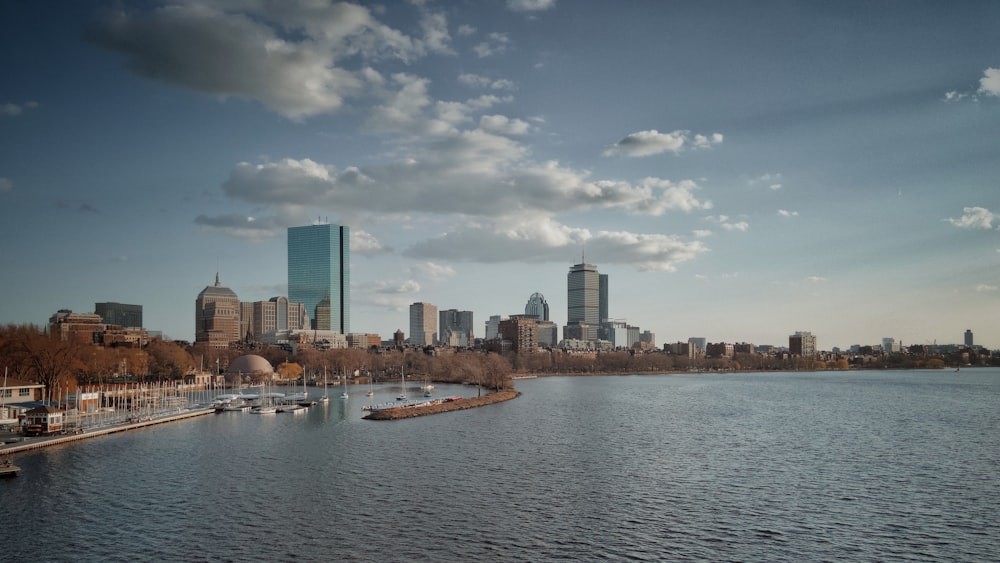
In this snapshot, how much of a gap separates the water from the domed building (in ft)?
337

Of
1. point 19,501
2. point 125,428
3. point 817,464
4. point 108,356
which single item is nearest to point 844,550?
point 817,464

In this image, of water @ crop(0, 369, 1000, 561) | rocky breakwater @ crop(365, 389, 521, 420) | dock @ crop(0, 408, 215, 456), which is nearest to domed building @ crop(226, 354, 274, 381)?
dock @ crop(0, 408, 215, 456)

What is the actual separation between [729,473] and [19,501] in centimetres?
4908

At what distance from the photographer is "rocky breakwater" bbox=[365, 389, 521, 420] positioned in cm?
9683

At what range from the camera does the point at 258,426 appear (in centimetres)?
9062

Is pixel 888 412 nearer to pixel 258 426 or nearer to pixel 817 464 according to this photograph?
pixel 817 464

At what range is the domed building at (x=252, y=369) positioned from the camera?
18450 centimetres

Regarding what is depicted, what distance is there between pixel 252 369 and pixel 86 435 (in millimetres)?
109669

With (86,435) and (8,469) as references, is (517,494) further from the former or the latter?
(86,435)

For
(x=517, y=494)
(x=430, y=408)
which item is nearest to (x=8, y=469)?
(x=517, y=494)

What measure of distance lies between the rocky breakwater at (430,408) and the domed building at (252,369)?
82.6 meters

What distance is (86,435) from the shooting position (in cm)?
7681

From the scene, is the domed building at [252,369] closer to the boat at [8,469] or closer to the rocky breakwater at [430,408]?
the rocky breakwater at [430,408]

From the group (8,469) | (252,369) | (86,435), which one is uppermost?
(252,369)
